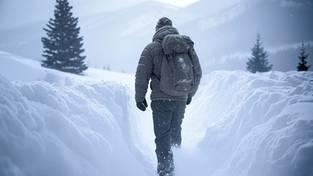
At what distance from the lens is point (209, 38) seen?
611ft

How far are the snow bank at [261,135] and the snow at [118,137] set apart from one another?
0.04 feet

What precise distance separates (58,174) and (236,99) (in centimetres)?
725

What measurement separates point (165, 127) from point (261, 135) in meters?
1.74

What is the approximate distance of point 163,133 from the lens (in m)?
4.95

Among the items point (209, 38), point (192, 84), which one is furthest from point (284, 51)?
point (192, 84)

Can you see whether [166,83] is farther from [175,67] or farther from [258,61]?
[258,61]

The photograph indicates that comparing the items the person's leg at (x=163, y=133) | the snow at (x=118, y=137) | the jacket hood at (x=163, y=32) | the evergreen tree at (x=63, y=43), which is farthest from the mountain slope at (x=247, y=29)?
the person's leg at (x=163, y=133)

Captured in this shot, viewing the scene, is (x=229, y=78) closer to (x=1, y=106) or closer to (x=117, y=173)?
(x=117, y=173)

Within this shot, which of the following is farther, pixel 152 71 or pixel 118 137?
pixel 118 137

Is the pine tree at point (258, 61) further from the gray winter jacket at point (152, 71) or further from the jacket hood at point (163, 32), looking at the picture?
the gray winter jacket at point (152, 71)

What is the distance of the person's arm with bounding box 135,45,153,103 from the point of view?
16.5ft

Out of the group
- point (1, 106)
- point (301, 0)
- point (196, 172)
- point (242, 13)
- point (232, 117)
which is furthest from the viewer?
point (242, 13)

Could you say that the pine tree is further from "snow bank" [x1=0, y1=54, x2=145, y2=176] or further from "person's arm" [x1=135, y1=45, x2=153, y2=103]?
"person's arm" [x1=135, y1=45, x2=153, y2=103]

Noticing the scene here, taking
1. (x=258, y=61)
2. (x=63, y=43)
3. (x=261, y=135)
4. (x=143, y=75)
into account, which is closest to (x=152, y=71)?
(x=143, y=75)
